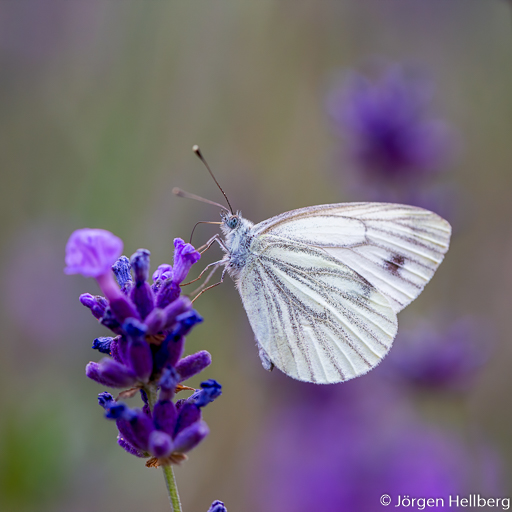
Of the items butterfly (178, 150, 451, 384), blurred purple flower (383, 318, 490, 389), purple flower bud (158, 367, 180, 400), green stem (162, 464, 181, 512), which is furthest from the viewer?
blurred purple flower (383, 318, 490, 389)

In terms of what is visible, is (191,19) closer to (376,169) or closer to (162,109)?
(162,109)

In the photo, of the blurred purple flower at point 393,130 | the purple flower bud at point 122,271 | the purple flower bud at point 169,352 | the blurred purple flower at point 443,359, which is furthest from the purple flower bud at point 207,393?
the blurred purple flower at point 393,130

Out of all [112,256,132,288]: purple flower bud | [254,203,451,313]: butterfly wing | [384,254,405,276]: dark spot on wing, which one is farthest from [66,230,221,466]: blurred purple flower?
[384,254,405,276]: dark spot on wing

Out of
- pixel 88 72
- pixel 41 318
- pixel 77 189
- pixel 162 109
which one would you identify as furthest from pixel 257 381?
pixel 88 72

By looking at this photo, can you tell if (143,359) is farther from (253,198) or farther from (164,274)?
(253,198)

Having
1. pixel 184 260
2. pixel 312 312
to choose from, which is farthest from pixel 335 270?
pixel 184 260

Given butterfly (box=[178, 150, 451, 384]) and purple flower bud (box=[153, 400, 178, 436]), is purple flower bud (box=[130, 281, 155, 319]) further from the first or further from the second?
butterfly (box=[178, 150, 451, 384])
